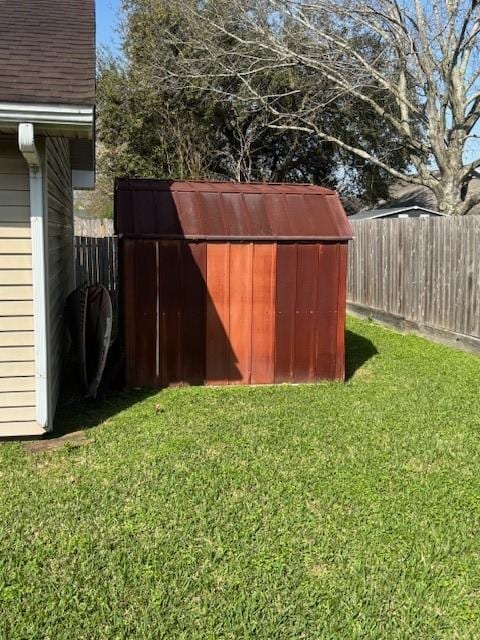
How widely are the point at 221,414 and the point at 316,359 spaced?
69.2 inches

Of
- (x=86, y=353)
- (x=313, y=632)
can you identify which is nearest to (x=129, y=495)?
(x=313, y=632)

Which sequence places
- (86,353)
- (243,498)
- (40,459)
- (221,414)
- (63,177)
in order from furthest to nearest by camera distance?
(63,177) < (86,353) < (221,414) < (40,459) < (243,498)

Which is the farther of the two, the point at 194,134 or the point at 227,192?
the point at 194,134

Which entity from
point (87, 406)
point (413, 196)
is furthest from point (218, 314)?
point (413, 196)

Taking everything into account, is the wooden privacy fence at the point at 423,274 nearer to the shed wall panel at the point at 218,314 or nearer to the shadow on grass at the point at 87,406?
the shadow on grass at the point at 87,406

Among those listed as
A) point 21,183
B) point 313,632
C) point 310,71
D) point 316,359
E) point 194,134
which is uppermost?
point 310,71

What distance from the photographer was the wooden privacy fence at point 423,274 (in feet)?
30.0

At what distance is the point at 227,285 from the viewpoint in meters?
7.16

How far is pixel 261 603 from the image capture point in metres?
3.02

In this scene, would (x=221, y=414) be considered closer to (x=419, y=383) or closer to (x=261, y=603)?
(x=419, y=383)

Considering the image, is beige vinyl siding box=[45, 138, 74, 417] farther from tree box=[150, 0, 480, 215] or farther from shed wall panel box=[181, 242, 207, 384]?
tree box=[150, 0, 480, 215]

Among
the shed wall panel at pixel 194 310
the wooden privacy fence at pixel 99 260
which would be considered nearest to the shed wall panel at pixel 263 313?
the shed wall panel at pixel 194 310

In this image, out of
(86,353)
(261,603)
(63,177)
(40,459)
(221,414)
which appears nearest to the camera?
(261,603)

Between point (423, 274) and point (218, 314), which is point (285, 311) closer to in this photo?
point (218, 314)
